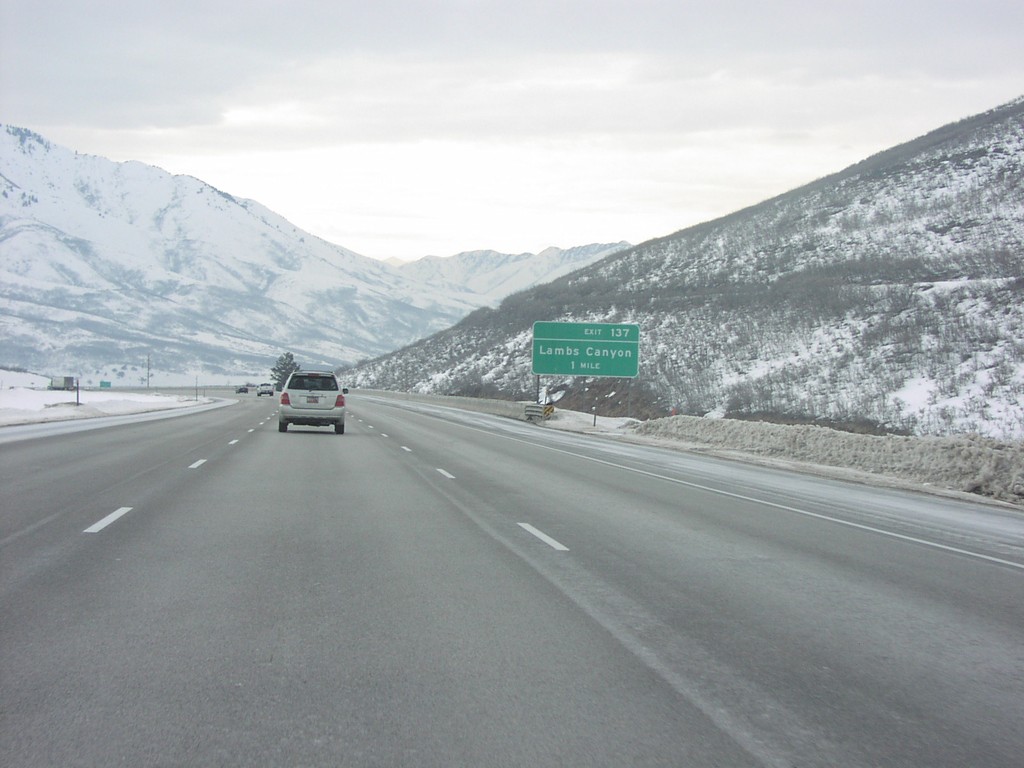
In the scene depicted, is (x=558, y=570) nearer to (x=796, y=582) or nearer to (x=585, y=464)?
(x=796, y=582)

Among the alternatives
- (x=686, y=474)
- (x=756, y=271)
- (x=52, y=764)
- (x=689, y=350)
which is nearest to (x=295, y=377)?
(x=686, y=474)

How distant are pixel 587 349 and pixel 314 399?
18.0 m

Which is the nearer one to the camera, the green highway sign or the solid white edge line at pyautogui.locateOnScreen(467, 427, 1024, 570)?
the solid white edge line at pyautogui.locateOnScreen(467, 427, 1024, 570)

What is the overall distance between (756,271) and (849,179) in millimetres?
22498

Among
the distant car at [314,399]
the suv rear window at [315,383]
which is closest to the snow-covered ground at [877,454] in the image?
the distant car at [314,399]

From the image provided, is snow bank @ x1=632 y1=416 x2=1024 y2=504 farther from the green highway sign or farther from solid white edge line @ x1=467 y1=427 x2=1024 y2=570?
the green highway sign

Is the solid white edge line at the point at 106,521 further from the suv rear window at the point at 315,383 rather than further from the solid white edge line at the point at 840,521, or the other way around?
the suv rear window at the point at 315,383

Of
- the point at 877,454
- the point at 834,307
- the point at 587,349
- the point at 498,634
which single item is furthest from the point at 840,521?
the point at 834,307

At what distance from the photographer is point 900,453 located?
2180 cm

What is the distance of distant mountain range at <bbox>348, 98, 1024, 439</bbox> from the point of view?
140ft

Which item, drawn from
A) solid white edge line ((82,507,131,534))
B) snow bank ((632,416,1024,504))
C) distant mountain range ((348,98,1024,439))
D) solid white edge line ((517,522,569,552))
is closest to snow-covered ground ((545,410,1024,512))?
snow bank ((632,416,1024,504))

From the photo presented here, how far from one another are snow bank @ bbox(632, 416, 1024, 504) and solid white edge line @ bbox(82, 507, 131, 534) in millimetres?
14520

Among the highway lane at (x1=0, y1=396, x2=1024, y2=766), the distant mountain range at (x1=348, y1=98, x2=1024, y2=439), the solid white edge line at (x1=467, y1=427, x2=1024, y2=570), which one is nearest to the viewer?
the highway lane at (x1=0, y1=396, x2=1024, y2=766)

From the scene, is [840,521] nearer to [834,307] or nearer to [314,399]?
[314,399]
